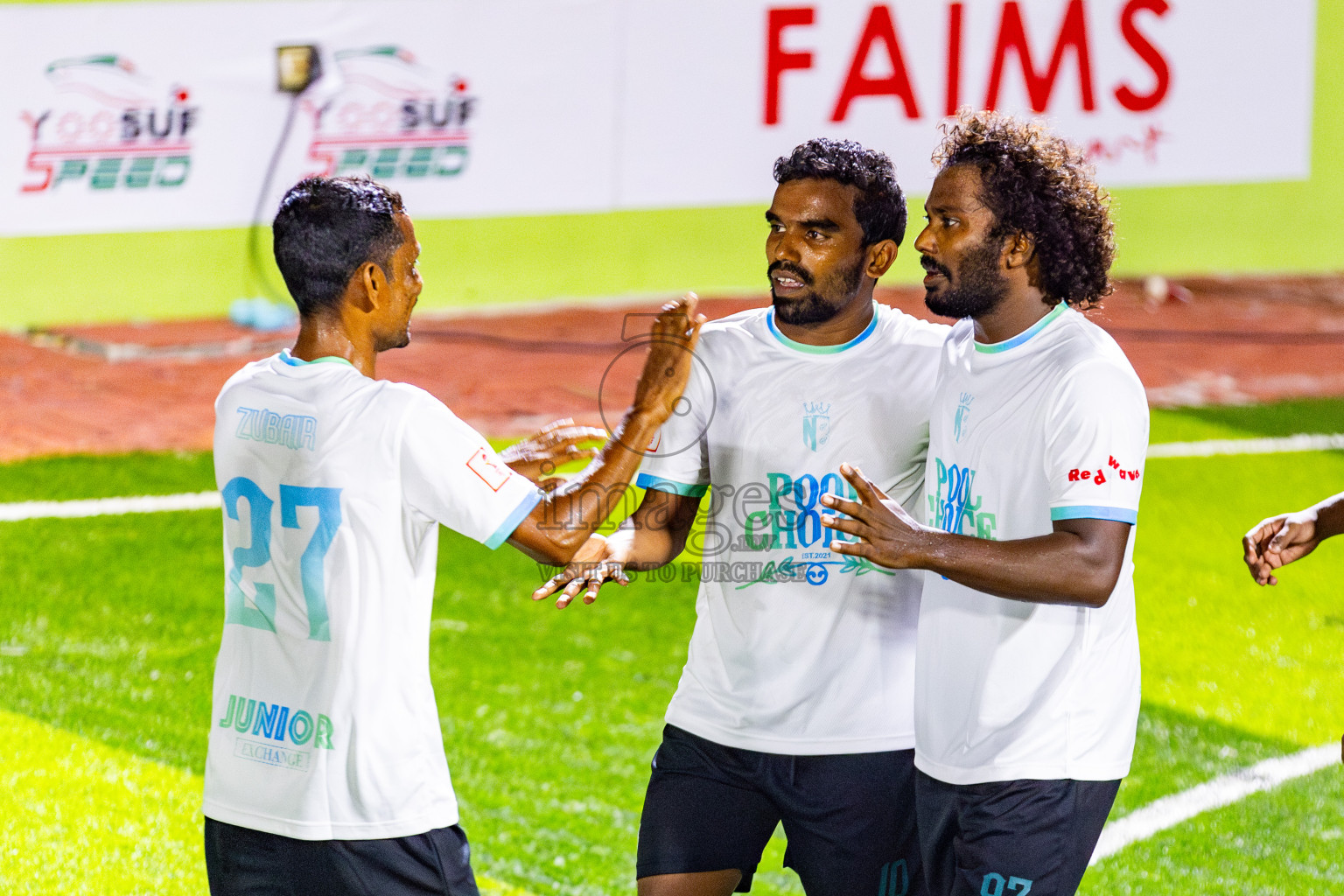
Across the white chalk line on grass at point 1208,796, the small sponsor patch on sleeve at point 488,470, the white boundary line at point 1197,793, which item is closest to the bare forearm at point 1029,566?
the small sponsor patch on sleeve at point 488,470

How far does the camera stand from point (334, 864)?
8.63ft

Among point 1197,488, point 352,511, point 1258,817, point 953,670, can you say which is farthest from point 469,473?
point 1197,488

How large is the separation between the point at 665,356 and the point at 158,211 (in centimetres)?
763

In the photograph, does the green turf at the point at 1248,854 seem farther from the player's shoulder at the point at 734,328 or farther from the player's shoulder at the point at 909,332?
the player's shoulder at the point at 734,328

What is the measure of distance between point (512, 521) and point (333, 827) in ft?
1.88

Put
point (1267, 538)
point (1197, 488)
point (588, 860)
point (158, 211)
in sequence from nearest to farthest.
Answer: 1. point (1267, 538)
2. point (588, 860)
3. point (1197, 488)
4. point (158, 211)

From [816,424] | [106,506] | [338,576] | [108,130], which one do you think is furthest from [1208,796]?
[108,130]

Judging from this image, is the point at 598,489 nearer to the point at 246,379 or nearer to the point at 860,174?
the point at 246,379

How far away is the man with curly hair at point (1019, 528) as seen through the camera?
271 centimetres

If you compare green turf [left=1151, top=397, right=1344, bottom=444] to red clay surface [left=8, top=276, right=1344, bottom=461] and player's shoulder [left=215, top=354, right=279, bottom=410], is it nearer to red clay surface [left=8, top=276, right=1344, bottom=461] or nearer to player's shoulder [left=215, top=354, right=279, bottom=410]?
red clay surface [left=8, top=276, right=1344, bottom=461]

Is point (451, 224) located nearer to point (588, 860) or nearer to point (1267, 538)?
point (588, 860)

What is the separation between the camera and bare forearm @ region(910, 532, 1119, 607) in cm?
266

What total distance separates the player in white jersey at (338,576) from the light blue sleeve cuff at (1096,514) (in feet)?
2.95

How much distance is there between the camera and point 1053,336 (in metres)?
2.91
